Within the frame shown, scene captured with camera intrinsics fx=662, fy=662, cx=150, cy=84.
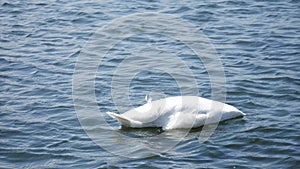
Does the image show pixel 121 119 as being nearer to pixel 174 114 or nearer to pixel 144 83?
pixel 174 114

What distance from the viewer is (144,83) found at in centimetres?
1012

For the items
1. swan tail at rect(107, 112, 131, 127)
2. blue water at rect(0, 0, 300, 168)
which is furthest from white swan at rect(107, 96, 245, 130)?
blue water at rect(0, 0, 300, 168)

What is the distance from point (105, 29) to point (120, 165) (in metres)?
5.55

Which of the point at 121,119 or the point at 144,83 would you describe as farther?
the point at 144,83

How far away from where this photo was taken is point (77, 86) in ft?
33.1

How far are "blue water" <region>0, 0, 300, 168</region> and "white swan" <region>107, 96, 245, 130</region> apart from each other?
0.37 ft

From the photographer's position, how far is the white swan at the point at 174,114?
27.4 feet

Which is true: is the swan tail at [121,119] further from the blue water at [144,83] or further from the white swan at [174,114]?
the blue water at [144,83]

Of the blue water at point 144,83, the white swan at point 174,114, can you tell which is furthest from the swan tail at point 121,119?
the blue water at point 144,83

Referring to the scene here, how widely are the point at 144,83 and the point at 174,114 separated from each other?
1.83 metres

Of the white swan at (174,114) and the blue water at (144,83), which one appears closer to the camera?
the blue water at (144,83)

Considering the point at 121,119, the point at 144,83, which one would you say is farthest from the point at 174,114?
the point at 144,83

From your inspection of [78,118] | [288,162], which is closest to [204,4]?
[78,118]

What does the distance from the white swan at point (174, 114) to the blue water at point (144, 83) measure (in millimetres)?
114
